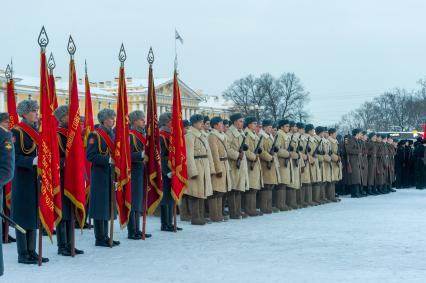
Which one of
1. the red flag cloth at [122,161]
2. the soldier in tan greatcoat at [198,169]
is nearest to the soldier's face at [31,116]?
the red flag cloth at [122,161]

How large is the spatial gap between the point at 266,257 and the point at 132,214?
2776mm

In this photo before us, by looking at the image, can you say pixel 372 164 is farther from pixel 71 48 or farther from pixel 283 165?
pixel 71 48

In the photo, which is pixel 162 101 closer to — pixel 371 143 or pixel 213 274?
pixel 371 143

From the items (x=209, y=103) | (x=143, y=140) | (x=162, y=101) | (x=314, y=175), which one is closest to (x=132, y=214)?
(x=143, y=140)

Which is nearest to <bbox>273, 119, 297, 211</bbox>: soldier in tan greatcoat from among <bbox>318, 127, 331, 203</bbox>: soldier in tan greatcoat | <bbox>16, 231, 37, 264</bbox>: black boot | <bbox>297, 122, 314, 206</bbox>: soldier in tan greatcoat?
<bbox>297, 122, 314, 206</bbox>: soldier in tan greatcoat

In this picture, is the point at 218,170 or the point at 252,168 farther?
the point at 252,168

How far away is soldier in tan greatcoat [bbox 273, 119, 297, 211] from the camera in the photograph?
1489cm

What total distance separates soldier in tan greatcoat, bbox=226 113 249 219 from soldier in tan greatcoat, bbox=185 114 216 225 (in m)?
0.83

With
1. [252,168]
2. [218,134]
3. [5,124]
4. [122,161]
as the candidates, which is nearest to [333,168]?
[252,168]

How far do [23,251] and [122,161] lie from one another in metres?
2.00

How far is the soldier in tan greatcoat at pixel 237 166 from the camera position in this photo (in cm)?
1312

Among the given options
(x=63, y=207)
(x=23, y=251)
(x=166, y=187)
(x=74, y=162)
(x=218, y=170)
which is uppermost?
(x=74, y=162)

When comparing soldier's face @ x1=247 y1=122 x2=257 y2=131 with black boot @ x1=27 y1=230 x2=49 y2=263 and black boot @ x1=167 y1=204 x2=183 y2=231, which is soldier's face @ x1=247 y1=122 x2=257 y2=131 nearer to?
black boot @ x1=167 y1=204 x2=183 y2=231

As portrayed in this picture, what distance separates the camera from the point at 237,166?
13.1m
